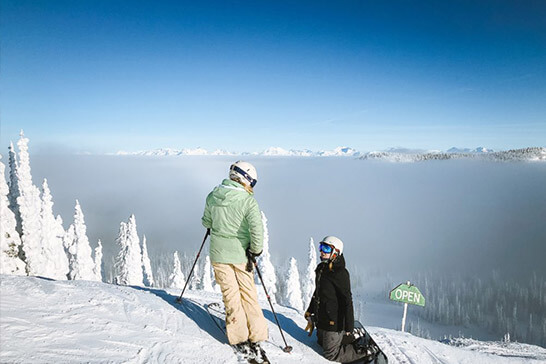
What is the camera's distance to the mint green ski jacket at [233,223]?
496cm

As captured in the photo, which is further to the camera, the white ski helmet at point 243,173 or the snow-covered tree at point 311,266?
the snow-covered tree at point 311,266

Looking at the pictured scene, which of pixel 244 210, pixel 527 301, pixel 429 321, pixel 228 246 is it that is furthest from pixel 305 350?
pixel 527 301

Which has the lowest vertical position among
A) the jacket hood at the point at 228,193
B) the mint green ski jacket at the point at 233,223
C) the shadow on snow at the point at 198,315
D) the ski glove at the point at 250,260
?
the shadow on snow at the point at 198,315

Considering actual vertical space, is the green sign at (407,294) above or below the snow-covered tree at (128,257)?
above

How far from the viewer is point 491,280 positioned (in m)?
184

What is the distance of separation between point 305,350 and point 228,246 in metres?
2.93

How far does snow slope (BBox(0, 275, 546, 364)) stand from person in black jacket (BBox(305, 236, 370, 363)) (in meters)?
0.51

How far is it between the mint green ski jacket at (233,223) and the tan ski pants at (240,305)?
9.7 inches

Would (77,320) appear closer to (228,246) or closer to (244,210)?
(228,246)

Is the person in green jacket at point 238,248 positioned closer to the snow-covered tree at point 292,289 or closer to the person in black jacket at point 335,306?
the person in black jacket at point 335,306

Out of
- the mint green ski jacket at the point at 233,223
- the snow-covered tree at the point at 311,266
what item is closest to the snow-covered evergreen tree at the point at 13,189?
the mint green ski jacket at the point at 233,223

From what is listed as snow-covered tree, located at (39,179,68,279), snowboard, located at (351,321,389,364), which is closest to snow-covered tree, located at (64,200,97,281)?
snow-covered tree, located at (39,179,68,279)

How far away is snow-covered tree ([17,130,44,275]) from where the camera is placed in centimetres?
2256

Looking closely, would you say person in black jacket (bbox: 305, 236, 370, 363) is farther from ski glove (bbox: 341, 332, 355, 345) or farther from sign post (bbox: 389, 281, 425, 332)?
sign post (bbox: 389, 281, 425, 332)
